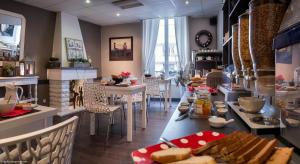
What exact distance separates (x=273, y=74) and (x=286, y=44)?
0.82 ft

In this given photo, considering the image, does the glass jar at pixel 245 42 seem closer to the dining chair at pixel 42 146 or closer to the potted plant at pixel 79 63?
the dining chair at pixel 42 146

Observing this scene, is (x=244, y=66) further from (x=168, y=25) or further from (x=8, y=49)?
(x=168, y=25)

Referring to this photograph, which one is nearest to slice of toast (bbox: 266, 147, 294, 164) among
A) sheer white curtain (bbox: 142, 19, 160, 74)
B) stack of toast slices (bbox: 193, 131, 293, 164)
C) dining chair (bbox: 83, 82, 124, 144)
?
stack of toast slices (bbox: 193, 131, 293, 164)

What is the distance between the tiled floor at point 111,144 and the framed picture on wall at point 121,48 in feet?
10.9

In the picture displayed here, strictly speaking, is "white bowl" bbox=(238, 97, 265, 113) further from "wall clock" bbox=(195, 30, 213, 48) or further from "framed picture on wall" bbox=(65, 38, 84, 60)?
"wall clock" bbox=(195, 30, 213, 48)

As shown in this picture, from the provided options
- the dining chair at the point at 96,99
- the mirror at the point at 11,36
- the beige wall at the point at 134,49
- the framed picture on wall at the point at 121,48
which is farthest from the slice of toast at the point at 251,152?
the framed picture on wall at the point at 121,48

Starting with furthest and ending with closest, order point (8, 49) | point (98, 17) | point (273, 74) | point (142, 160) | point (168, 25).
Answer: point (168, 25), point (98, 17), point (8, 49), point (273, 74), point (142, 160)

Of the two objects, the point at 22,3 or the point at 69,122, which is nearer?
the point at 69,122

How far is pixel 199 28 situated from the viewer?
603cm

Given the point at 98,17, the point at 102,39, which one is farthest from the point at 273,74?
the point at 102,39

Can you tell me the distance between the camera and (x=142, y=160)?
0.56 meters

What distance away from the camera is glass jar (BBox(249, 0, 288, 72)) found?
793 mm

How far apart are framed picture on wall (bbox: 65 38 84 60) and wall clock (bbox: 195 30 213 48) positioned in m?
3.46

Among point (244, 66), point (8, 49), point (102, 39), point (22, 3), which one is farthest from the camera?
point (102, 39)
